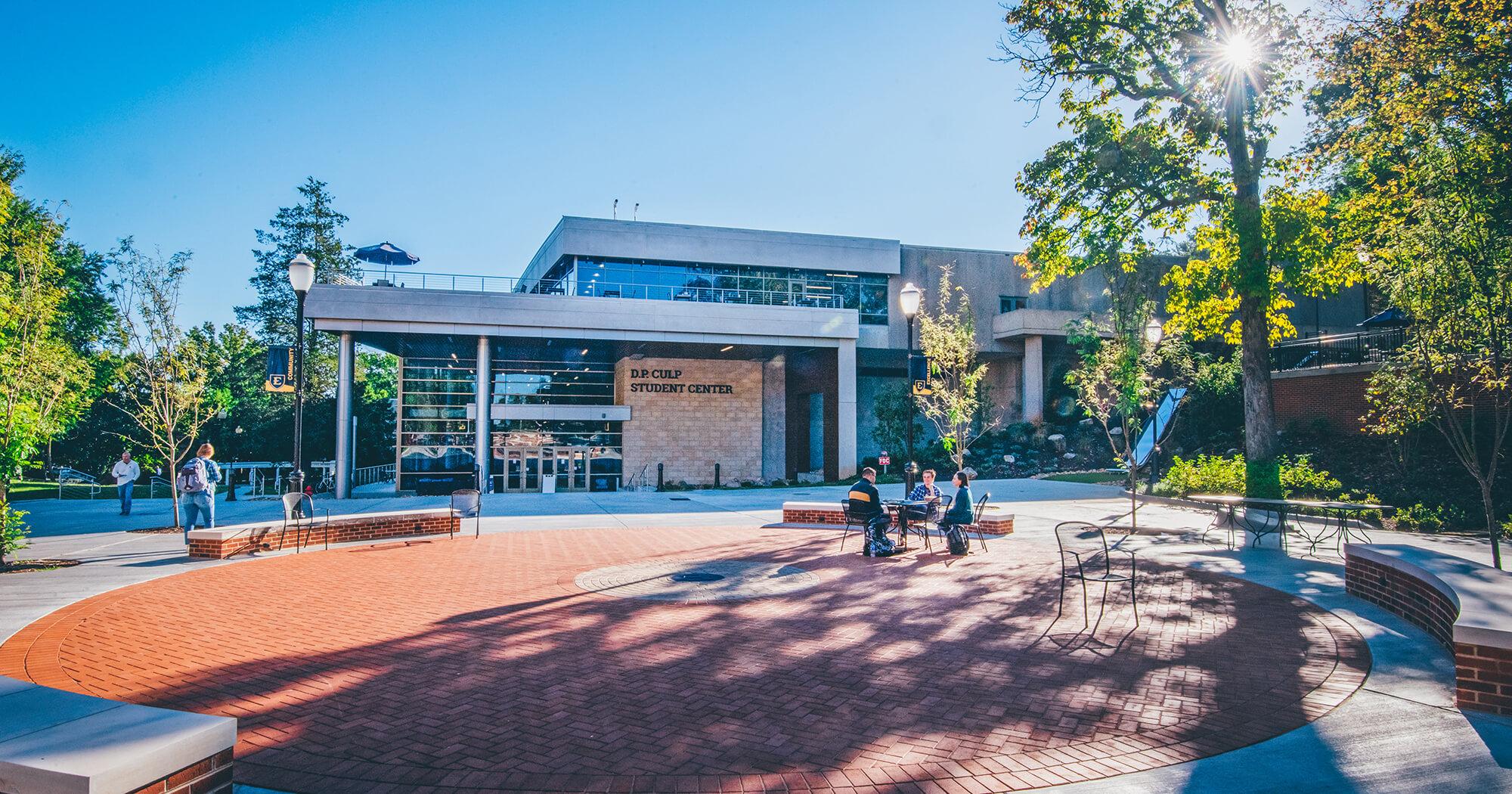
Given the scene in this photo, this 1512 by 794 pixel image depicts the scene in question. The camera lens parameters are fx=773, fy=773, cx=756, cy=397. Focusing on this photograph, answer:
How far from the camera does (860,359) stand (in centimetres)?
3812

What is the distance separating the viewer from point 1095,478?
28547 millimetres

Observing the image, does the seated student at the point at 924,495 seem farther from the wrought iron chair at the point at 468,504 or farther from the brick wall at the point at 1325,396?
the brick wall at the point at 1325,396

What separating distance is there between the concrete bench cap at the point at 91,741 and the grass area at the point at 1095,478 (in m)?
26.8

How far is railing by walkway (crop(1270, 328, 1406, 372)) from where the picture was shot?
21.4 m

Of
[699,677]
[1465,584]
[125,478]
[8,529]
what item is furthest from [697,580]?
[125,478]

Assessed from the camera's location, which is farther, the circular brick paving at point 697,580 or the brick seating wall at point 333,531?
the brick seating wall at point 333,531

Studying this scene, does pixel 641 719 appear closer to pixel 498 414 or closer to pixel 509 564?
pixel 509 564

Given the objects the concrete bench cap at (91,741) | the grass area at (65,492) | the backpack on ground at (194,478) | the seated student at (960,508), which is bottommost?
the grass area at (65,492)

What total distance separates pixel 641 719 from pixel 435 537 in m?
11.0

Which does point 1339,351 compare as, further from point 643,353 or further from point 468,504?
point 468,504

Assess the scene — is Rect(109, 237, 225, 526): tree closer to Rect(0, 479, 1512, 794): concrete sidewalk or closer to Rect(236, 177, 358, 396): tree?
Rect(0, 479, 1512, 794): concrete sidewalk

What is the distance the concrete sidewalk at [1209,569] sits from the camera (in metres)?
4.20

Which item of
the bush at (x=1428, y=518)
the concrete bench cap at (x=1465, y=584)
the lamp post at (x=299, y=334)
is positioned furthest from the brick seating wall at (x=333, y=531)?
the bush at (x=1428, y=518)

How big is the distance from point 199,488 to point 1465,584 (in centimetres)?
1555
